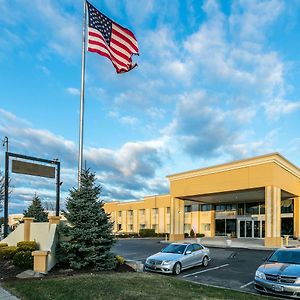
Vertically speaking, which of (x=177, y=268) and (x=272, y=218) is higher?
(x=272, y=218)

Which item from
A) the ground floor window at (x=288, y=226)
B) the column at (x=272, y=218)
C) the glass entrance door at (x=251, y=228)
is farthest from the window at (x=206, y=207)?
the column at (x=272, y=218)

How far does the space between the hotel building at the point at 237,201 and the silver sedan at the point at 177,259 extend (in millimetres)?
14233

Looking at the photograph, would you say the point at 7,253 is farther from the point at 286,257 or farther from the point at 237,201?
the point at 237,201

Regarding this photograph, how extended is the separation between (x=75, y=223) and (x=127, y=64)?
21.9 feet

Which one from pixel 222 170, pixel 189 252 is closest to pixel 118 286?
pixel 189 252

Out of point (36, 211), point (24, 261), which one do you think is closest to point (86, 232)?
point (24, 261)

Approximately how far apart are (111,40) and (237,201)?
3844cm

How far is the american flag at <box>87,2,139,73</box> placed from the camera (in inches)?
586

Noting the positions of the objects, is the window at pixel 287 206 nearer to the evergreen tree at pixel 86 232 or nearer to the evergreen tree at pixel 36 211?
the evergreen tree at pixel 36 211

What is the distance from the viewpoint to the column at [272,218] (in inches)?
1305

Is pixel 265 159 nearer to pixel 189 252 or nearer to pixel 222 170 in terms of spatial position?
pixel 222 170

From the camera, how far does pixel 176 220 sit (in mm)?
44938

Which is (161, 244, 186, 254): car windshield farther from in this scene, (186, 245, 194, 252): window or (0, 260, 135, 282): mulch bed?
(0, 260, 135, 282): mulch bed

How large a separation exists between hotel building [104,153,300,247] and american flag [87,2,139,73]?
1902cm
